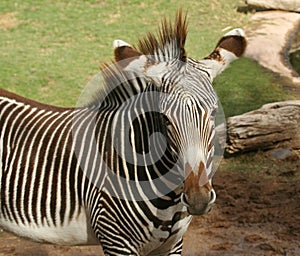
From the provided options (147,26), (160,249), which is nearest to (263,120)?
(160,249)

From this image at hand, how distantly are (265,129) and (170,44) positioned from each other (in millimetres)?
5485

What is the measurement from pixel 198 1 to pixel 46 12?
434cm

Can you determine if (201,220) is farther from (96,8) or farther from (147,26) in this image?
(96,8)

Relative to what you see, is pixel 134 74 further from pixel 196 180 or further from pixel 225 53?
pixel 196 180

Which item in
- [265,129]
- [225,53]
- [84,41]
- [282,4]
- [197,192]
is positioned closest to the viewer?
[197,192]

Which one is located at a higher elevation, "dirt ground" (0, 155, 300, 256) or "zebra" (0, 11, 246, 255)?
"zebra" (0, 11, 246, 255)

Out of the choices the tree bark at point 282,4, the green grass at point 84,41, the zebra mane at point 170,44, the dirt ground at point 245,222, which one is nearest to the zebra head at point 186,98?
the zebra mane at point 170,44

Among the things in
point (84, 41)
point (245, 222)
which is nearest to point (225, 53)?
point (245, 222)

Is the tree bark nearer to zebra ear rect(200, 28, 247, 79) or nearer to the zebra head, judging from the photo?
zebra ear rect(200, 28, 247, 79)

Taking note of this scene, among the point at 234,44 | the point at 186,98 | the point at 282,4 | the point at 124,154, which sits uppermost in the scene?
the point at 234,44

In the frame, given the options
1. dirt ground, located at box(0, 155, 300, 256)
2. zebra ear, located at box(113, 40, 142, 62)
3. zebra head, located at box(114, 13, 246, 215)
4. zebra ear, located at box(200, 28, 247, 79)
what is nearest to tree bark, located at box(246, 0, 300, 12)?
dirt ground, located at box(0, 155, 300, 256)

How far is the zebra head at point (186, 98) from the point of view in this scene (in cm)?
362

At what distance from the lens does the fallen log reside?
30.0ft

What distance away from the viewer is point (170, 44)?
13.0 ft
